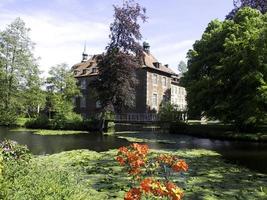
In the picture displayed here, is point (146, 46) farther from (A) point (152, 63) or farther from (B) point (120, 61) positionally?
(B) point (120, 61)

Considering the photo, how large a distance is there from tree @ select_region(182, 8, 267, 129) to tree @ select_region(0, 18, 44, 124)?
23276mm

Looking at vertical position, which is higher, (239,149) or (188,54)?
(188,54)

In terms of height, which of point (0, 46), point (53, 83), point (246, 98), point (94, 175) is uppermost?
point (0, 46)

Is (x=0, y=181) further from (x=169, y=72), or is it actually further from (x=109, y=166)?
(x=169, y=72)

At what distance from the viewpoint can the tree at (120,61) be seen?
1861 inches

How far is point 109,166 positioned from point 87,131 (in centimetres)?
3051

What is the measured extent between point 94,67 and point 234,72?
4230cm

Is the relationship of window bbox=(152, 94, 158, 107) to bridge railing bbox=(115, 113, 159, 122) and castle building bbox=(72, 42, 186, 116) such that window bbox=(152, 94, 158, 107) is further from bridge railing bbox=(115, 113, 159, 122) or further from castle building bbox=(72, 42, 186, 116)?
bridge railing bbox=(115, 113, 159, 122)

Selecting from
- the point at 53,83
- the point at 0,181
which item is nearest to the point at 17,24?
the point at 53,83

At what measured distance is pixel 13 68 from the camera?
182ft

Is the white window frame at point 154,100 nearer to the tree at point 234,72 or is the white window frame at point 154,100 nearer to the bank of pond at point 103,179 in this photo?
the tree at point 234,72

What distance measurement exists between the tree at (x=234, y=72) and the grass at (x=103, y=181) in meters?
13.9

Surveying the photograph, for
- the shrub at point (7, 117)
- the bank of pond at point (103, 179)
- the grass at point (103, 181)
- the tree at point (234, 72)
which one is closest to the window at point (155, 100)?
the tree at point (234, 72)

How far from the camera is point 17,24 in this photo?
182ft
